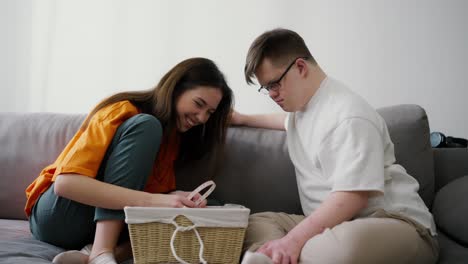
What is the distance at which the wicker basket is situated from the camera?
1.05 metres

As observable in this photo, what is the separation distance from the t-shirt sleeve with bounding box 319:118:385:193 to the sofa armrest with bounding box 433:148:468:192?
1.82ft

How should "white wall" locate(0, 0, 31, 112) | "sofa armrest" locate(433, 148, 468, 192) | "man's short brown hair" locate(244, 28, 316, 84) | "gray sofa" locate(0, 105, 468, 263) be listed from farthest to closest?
1. "white wall" locate(0, 0, 31, 112)
2. "sofa armrest" locate(433, 148, 468, 192)
3. "gray sofa" locate(0, 105, 468, 263)
4. "man's short brown hair" locate(244, 28, 316, 84)

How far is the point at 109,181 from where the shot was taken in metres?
1.17

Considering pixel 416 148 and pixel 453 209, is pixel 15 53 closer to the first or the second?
pixel 416 148

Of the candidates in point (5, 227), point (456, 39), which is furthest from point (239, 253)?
point (456, 39)

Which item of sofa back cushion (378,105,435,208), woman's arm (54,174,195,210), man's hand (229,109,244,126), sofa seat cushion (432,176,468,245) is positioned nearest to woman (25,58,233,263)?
woman's arm (54,174,195,210)

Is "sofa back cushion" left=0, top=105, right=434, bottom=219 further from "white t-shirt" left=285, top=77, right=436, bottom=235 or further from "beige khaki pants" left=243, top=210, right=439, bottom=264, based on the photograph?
"beige khaki pants" left=243, top=210, right=439, bottom=264

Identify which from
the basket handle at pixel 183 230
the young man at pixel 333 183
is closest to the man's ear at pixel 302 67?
the young man at pixel 333 183

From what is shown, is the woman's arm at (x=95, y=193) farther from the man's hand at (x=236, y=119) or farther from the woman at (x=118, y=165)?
the man's hand at (x=236, y=119)

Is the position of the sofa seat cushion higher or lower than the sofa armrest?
lower

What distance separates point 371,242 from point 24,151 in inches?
48.3

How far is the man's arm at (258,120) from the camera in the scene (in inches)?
62.3

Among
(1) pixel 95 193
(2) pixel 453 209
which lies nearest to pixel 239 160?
(1) pixel 95 193

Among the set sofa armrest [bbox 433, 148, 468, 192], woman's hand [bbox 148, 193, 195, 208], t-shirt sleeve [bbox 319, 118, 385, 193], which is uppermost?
t-shirt sleeve [bbox 319, 118, 385, 193]
